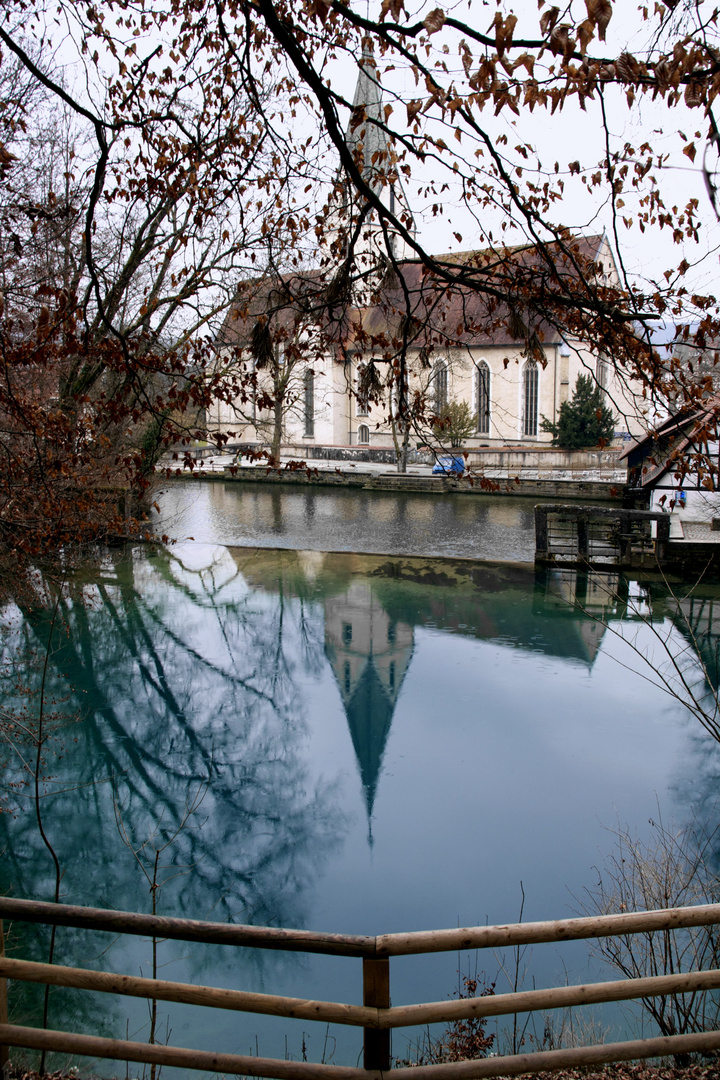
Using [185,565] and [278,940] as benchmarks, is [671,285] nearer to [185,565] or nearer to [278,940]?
[278,940]

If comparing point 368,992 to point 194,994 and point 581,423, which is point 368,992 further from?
point 581,423

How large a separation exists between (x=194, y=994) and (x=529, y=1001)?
3.94ft

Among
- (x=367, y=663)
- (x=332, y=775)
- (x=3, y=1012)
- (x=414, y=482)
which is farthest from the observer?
(x=414, y=482)

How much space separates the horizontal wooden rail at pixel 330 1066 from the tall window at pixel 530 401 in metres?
45.0

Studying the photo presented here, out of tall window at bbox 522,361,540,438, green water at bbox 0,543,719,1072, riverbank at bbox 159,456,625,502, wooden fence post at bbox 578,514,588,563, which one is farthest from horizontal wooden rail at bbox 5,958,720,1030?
tall window at bbox 522,361,540,438

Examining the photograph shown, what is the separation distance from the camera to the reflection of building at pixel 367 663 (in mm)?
10008

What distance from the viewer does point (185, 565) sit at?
20109 millimetres

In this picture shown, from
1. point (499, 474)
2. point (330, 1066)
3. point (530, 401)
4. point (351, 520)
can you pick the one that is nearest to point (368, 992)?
point (330, 1066)

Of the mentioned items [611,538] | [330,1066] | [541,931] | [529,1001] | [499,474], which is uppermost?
[499,474]

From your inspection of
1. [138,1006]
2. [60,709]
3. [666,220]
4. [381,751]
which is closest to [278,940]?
[138,1006]

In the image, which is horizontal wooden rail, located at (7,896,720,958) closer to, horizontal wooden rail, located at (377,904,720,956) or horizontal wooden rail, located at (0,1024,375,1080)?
horizontal wooden rail, located at (377,904,720,956)

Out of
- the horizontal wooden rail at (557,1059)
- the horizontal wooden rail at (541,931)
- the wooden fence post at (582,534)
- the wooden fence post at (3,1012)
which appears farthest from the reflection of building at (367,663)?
the horizontal wooden rail at (541,931)

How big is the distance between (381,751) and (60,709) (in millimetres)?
4387

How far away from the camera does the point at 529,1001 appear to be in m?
2.91
